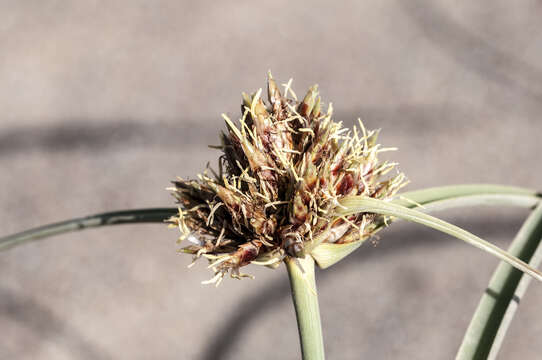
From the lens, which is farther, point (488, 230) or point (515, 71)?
point (515, 71)

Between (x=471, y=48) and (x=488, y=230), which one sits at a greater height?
(x=471, y=48)

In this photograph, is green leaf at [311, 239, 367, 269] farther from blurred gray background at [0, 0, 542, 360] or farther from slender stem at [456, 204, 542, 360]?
blurred gray background at [0, 0, 542, 360]

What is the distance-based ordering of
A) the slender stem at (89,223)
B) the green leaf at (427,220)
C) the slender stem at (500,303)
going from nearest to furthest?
the green leaf at (427,220) < the slender stem at (500,303) < the slender stem at (89,223)

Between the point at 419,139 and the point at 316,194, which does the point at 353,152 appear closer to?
the point at 316,194

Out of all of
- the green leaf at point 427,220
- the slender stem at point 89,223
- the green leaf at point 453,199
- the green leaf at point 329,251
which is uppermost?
the green leaf at point 453,199

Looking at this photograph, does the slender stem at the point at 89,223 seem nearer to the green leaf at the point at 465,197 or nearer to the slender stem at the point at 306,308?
the slender stem at the point at 306,308

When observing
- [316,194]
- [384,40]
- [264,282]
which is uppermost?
[384,40]

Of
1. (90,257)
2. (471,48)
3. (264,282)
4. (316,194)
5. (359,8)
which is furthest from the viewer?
(359,8)

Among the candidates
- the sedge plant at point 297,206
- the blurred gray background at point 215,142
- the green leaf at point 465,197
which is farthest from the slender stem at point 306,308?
the blurred gray background at point 215,142

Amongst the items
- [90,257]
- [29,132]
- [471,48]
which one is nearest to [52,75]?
[29,132]
